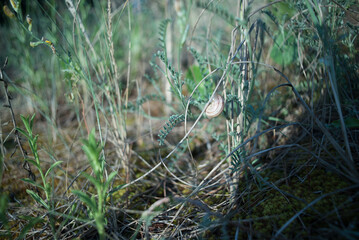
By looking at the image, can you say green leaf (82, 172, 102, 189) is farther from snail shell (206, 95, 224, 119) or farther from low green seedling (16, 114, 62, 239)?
snail shell (206, 95, 224, 119)

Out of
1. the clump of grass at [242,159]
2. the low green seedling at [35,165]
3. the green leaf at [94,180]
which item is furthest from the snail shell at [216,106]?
the low green seedling at [35,165]

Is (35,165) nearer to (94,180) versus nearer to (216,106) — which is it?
(94,180)

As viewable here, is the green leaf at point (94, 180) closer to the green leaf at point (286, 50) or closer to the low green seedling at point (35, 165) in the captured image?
the low green seedling at point (35, 165)

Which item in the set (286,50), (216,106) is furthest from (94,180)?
(286,50)

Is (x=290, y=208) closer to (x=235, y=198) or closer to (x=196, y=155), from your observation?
(x=235, y=198)

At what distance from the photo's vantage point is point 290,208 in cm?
68

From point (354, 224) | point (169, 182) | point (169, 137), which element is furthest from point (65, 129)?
point (354, 224)

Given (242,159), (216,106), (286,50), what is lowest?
(242,159)

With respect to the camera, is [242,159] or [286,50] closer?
[242,159]

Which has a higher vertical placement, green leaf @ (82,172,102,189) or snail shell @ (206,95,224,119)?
snail shell @ (206,95,224,119)

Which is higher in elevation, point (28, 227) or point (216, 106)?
point (216, 106)

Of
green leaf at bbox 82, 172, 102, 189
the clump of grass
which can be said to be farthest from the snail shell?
green leaf at bbox 82, 172, 102, 189

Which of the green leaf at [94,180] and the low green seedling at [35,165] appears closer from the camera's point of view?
the green leaf at [94,180]

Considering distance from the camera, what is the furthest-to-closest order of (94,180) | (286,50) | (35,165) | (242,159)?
(286,50)
(242,159)
(35,165)
(94,180)
